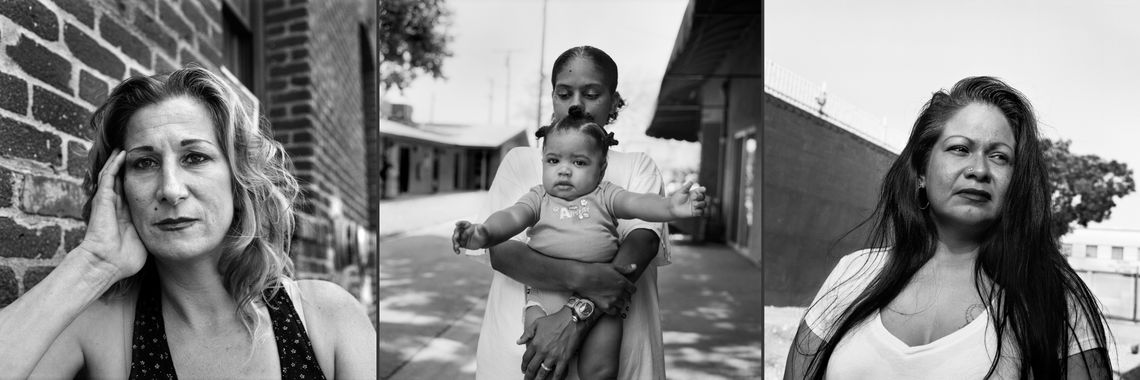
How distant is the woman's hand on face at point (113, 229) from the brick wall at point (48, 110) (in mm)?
233

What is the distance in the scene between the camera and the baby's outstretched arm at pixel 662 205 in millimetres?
1709

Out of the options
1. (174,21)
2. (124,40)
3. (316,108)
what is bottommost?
(316,108)

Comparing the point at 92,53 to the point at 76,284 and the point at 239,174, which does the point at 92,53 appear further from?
the point at 76,284

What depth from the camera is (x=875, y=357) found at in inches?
75.1

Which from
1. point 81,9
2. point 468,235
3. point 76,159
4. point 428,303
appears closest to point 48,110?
point 76,159

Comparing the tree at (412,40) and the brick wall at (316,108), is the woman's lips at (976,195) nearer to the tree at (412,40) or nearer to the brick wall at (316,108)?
the tree at (412,40)

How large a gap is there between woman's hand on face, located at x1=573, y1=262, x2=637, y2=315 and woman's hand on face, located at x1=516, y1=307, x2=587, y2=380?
7 centimetres

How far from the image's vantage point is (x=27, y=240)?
1.87 metres

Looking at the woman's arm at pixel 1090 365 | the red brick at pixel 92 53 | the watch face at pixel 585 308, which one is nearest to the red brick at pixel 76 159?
the red brick at pixel 92 53

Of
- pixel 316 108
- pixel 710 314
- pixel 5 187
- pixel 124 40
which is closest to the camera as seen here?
pixel 5 187

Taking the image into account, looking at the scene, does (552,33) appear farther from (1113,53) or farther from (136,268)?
(1113,53)

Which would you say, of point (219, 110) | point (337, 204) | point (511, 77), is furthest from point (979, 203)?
point (337, 204)

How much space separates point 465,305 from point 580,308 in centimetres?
166

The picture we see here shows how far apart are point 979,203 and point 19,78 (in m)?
2.48
